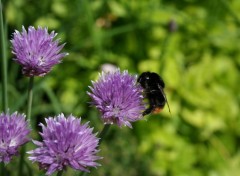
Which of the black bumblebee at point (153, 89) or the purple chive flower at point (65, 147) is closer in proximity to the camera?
the purple chive flower at point (65, 147)

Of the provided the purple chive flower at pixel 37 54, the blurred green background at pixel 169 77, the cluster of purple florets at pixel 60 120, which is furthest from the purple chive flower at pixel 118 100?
the blurred green background at pixel 169 77

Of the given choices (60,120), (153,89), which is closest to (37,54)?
(60,120)

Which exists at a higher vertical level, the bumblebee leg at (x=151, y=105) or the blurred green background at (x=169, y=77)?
the blurred green background at (x=169, y=77)

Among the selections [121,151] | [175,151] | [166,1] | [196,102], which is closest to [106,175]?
[121,151]

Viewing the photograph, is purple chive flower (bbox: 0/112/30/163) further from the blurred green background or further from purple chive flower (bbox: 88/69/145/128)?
the blurred green background

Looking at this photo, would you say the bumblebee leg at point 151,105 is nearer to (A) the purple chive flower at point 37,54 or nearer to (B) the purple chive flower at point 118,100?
(B) the purple chive flower at point 118,100

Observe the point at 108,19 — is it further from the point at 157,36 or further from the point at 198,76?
the point at 198,76

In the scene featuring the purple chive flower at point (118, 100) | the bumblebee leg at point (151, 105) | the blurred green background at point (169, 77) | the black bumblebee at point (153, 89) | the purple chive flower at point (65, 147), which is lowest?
the purple chive flower at point (65, 147)
